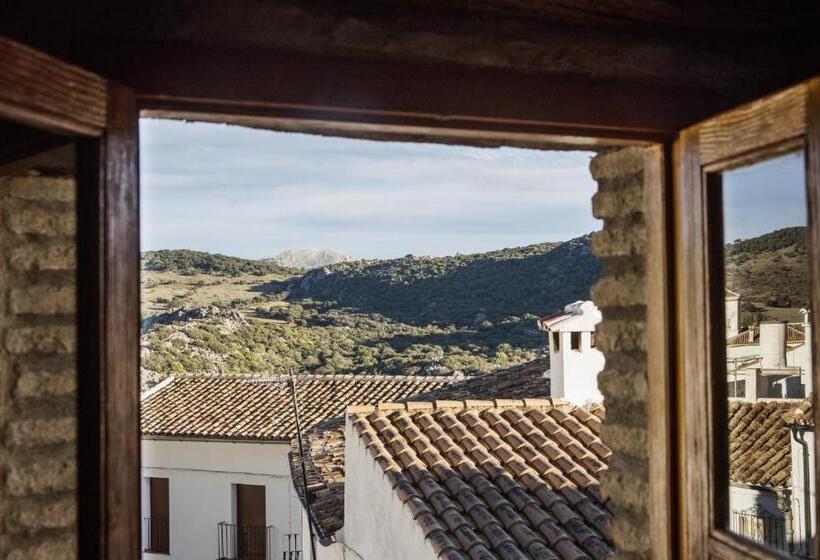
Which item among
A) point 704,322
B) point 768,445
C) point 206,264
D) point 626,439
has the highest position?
point 206,264

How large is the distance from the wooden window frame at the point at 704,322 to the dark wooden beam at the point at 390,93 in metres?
0.13

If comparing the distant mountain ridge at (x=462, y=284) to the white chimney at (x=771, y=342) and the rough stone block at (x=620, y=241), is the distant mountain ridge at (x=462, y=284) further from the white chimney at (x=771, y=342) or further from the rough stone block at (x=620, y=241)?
the rough stone block at (x=620, y=241)

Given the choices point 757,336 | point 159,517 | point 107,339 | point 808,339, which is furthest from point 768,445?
point 159,517

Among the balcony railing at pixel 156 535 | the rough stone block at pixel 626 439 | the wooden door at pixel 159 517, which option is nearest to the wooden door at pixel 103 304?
the rough stone block at pixel 626 439

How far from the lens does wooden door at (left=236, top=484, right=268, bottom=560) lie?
15529 mm

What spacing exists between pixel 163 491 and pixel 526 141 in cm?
1546

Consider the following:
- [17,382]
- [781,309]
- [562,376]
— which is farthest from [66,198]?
[562,376]

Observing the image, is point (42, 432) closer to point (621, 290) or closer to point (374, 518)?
point (621, 290)

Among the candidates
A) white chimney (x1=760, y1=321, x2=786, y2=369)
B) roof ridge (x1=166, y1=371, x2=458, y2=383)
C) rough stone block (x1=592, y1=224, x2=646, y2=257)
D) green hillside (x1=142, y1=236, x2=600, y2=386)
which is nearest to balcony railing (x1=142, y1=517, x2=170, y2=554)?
roof ridge (x1=166, y1=371, x2=458, y2=383)

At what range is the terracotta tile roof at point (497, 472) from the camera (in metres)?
5.33

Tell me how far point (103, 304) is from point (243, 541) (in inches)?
590

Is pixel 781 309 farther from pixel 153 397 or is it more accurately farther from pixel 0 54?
pixel 153 397

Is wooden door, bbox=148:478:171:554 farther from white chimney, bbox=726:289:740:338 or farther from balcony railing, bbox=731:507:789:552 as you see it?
white chimney, bbox=726:289:740:338

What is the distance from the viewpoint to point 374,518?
696 centimetres
